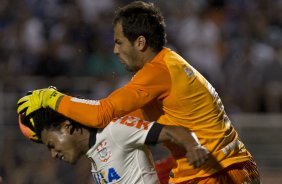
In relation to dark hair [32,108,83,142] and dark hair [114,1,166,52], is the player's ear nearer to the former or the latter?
dark hair [114,1,166,52]

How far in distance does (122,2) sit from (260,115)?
269cm

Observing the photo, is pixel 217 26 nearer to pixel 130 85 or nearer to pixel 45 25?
pixel 45 25

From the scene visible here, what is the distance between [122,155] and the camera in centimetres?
497

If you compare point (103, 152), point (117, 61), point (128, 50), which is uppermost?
point (128, 50)

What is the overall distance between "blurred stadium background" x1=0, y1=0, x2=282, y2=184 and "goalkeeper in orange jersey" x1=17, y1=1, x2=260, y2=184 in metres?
4.34

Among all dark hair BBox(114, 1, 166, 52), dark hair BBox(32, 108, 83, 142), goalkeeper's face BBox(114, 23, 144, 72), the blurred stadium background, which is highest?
dark hair BBox(114, 1, 166, 52)

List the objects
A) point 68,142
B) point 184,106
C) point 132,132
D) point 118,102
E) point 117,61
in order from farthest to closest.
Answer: point 117,61
point 184,106
point 68,142
point 118,102
point 132,132

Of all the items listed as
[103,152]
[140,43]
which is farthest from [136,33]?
[103,152]

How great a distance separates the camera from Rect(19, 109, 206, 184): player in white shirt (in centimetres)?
490

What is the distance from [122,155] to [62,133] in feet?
1.31

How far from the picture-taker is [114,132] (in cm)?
491

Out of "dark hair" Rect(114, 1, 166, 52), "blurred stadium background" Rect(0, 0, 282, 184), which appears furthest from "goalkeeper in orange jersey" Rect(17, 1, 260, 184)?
"blurred stadium background" Rect(0, 0, 282, 184)

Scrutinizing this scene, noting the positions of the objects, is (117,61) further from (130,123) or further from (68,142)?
(130,123)

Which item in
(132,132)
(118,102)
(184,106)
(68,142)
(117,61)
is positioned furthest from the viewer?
(117,61)
